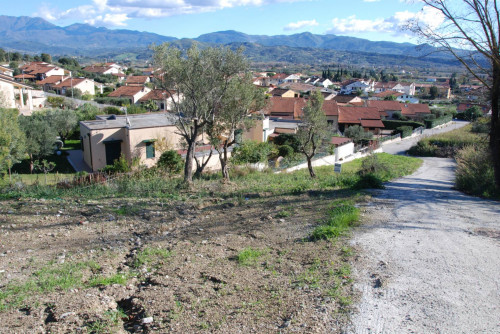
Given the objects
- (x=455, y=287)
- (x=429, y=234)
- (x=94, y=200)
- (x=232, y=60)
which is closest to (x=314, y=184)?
(x=232, y=60)

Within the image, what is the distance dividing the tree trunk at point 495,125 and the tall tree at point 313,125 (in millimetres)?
9016

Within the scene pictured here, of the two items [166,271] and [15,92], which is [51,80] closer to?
[15,92]

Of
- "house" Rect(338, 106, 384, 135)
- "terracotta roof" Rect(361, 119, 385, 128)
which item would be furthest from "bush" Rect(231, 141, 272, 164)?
"terracotta roof" Rect(361, 119, 385, 128)

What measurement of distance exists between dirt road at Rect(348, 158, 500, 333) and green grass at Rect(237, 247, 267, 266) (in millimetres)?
1670

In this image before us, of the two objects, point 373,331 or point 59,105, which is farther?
point 59,105

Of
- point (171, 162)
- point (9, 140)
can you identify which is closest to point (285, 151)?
point (171, 162)

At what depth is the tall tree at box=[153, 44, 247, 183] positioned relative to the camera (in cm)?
1370

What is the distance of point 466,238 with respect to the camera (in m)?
7.64

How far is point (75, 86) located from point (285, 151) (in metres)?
48.7

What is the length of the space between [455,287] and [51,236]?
7185 mm

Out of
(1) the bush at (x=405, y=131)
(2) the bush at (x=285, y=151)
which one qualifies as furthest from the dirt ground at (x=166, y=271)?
(1) the bush at (x=405, y=131)

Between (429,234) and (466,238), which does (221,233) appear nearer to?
(429,234)

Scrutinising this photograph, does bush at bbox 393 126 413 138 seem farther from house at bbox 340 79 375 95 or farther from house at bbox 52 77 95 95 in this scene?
house at bbox 340 79 375 95

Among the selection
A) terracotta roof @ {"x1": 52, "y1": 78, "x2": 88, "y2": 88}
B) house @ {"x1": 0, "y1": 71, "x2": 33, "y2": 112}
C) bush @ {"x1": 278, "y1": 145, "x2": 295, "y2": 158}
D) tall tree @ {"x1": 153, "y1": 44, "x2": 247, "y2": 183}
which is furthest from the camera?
terracotta roof @ {"x1": 52, "y1": 78, "x2": 88, "y2": 88}
